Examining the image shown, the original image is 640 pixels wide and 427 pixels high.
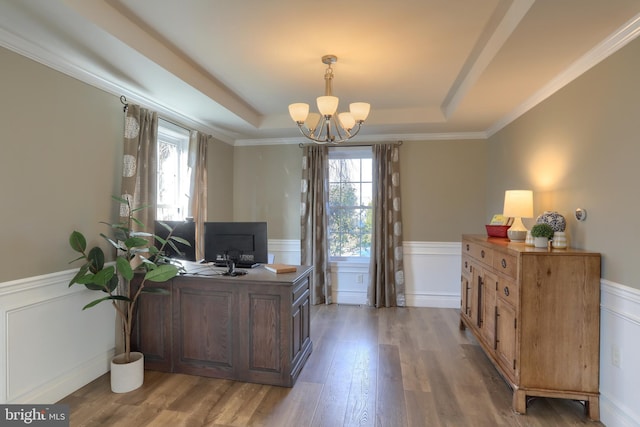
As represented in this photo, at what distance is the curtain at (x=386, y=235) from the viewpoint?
15.5 feet

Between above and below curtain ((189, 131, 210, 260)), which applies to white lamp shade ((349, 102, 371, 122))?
above

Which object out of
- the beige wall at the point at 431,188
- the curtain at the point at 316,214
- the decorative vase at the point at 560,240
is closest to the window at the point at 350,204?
the curtain at the point at 316,214

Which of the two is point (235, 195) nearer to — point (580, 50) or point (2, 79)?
point (2, 79)

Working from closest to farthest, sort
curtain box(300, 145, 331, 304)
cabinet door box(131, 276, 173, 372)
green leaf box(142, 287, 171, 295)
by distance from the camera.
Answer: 1. green leaf box(142, 287, 171, 295)
2. cabinet door box(131, 276, 173, 372)
3. curtain box(300, 145, 331, 304)

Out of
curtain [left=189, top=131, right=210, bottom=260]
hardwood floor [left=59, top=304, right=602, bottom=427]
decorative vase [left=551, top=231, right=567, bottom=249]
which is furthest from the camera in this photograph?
curtain [left=189, top=131, right=210, bottom=260]

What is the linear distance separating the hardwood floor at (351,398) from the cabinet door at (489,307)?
1.00 feet

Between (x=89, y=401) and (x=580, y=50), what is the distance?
14.0ft

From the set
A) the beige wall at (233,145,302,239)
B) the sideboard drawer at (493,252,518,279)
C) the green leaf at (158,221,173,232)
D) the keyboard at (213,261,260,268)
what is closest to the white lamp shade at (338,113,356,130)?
the keyboard at (213,261,260,268)

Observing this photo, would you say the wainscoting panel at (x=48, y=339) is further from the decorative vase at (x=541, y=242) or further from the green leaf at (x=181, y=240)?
the decorative vase at (x=541, y=242)

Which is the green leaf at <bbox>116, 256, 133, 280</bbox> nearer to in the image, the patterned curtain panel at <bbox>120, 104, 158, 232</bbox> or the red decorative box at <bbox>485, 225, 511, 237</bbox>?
the patterned curtain panel at <bbox>120, 104, 158, 232</bbox>

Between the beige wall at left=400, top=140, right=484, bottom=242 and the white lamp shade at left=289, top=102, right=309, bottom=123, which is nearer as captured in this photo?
the white lamp shade at left=289, top=102, right=309, bottom=123

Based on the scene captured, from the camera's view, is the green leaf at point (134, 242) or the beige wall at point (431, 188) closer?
the green leaf at point (134, 242)

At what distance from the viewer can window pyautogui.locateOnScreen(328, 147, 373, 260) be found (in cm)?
505

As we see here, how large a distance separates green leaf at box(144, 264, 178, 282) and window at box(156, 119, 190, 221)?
4.48 feet
